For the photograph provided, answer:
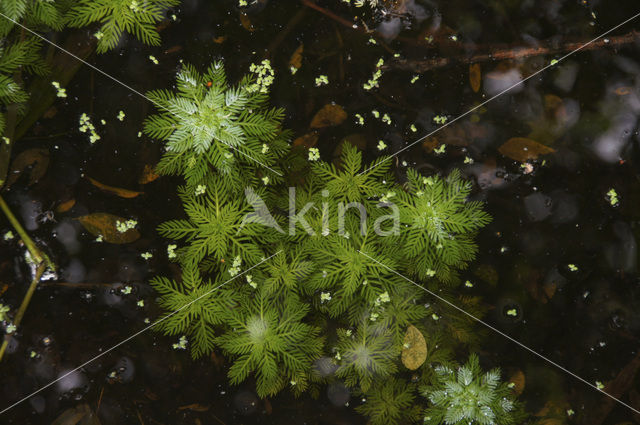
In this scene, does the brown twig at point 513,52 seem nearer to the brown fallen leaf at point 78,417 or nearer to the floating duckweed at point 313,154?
the floating duckweed at point 313,154

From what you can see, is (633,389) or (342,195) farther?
(633,389)

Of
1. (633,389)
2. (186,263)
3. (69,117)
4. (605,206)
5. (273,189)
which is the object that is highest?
(69,117)

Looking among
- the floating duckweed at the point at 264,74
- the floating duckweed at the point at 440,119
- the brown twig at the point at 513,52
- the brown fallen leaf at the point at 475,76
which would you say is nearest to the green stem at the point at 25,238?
the floating duckweed at the point at 264,74

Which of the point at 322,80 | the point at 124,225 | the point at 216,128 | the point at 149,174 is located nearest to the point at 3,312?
the point at 124,225

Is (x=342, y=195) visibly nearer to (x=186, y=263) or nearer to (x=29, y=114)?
(x=186, y=263)

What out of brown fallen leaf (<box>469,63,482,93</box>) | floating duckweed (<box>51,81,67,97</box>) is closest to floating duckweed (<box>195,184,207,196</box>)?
floating duckweed (<box>51,81,67,97</box>)

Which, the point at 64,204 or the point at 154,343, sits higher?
the point at 64,204

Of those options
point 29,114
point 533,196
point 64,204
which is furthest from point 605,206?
point 29,114
